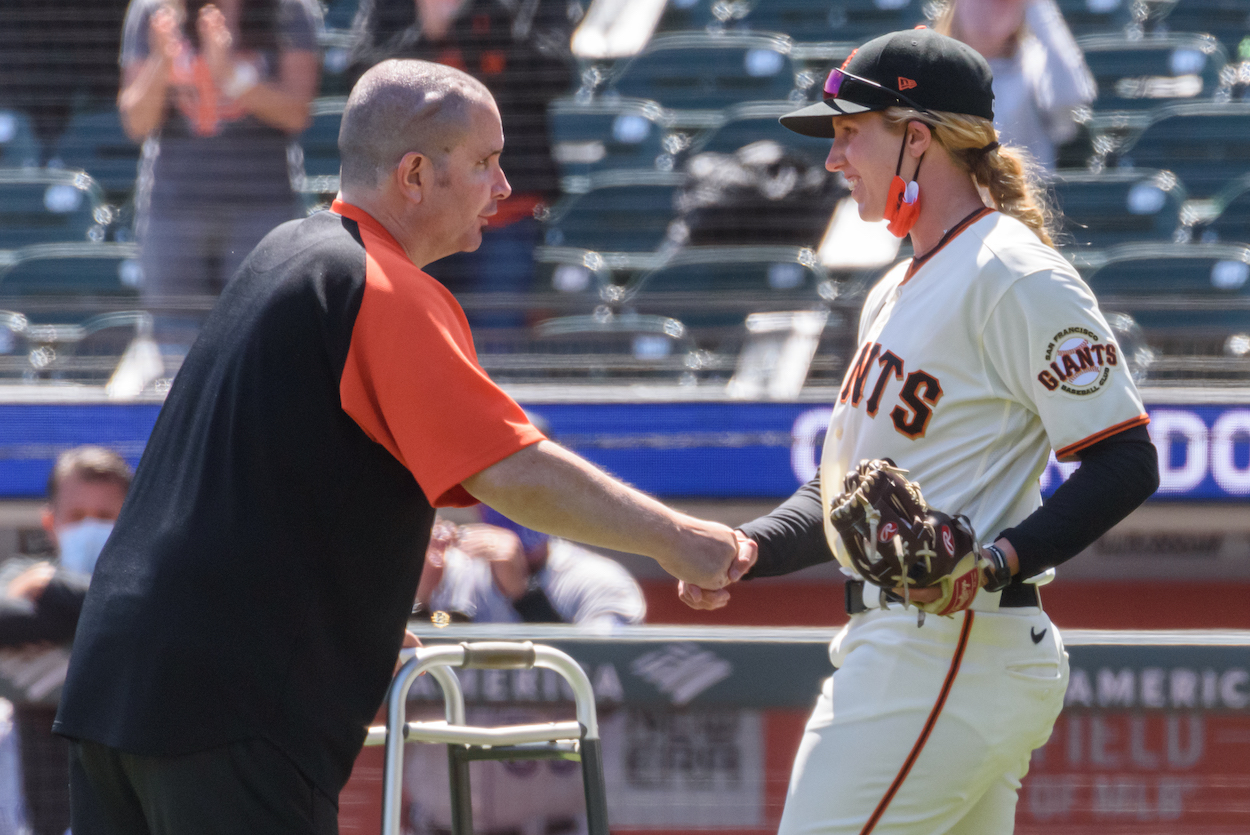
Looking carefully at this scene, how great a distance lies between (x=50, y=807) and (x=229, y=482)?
181cm

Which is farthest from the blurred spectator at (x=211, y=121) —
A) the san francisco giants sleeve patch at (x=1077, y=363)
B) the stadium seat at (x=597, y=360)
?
the san francisco giants sleeve patch at (x=1077, y=363)

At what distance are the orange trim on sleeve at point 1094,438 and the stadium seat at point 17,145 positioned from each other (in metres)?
6.49

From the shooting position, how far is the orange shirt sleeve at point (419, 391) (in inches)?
70.2

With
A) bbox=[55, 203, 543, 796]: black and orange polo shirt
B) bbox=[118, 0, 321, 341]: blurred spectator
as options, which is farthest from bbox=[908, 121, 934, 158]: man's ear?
bbox=[118, 0, 321, 341]: blurred spectator

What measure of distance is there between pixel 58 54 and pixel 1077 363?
20.2ft

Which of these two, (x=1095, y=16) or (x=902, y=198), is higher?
(x=1095, y=16)

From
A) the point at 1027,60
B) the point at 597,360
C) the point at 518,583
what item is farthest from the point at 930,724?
the point at 1027,60

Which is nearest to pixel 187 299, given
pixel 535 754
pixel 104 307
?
pixel 104 307

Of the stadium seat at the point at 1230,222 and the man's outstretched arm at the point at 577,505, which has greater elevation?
the stadium seat at the point at 1230,222

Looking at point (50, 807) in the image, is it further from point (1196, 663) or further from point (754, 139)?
point (754, 139)

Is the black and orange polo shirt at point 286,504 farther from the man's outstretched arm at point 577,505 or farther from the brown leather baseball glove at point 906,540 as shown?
the brown leather baseball glove at point 906,540

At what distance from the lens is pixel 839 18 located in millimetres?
7352

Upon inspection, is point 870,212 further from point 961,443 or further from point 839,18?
point 839,18

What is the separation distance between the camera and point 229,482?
5.88ft
